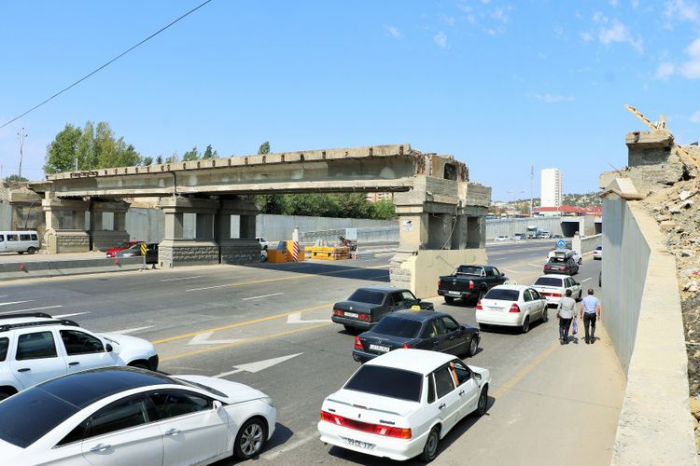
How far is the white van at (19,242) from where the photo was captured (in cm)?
4138

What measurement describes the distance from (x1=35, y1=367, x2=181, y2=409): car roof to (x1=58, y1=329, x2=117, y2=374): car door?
8.41ft

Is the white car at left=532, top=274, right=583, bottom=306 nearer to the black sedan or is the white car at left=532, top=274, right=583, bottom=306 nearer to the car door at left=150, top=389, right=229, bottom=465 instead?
the black sedan

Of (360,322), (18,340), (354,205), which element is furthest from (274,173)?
(354,205)

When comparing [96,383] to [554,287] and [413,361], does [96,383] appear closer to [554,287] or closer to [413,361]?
[413,361]

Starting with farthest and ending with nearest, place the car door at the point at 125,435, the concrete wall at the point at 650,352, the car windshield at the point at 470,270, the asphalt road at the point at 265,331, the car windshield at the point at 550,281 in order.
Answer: the car windshield at the point at 470,270 → the car windshield at the point at 550,281 → the asphalt road at the point at 265,331 → the car door at the point at 125,435 → the concrete wall at the point at 650,352

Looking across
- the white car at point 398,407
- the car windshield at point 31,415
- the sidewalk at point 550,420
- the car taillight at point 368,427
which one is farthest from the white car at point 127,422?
the sidewalk at point 550,420

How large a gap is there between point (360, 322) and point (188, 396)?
8.74 m

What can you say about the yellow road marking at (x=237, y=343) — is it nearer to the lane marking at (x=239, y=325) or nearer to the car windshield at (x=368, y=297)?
the lane marking at (x=239, y=325)

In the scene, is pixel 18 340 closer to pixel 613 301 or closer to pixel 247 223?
pixel 613 301

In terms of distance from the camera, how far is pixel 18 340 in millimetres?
8023

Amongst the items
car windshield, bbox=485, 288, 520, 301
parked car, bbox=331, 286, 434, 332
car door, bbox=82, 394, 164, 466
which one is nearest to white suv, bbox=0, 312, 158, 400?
Result: car door, bbox=82, 394, 164, 466

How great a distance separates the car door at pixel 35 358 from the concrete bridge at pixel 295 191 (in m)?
16.6

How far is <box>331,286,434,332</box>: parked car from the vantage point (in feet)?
47.8

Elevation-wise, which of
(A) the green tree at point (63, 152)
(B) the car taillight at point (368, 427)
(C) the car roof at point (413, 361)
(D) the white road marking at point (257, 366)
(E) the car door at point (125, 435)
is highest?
(A) the green tree at point (63, 152)
